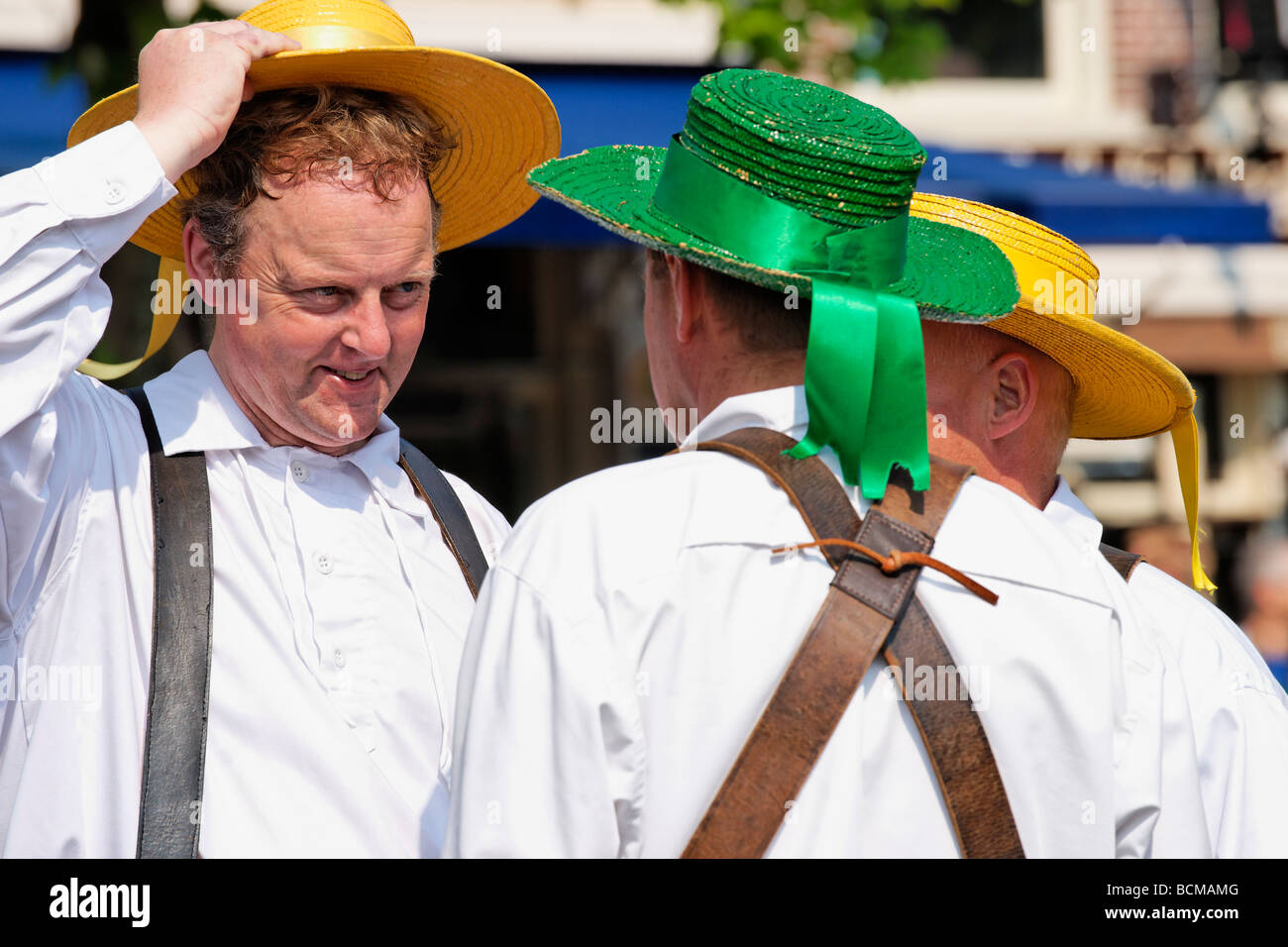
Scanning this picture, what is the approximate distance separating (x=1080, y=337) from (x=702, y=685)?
3.78 feet

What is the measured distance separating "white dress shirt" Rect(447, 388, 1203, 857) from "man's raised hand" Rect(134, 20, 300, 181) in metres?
0.74

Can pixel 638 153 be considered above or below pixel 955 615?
above

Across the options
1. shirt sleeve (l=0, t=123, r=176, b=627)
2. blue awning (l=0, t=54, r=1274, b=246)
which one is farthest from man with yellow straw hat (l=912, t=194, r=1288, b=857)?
blue awning (l=0, t=54, r=1274, b=246)

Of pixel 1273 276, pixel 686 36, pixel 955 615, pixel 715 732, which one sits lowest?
pixel 715 732

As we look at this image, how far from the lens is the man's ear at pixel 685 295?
5.50 ft

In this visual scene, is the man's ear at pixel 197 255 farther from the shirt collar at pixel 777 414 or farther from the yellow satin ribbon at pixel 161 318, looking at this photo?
the shirt collar at pixel 777 414

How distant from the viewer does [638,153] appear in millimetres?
2043

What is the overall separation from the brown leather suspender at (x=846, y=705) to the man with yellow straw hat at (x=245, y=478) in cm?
67

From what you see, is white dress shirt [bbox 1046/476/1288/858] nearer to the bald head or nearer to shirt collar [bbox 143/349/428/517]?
the bald head

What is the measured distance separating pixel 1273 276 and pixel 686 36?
3435 mm

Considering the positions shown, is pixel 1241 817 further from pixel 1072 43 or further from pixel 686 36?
pixel 1072 43

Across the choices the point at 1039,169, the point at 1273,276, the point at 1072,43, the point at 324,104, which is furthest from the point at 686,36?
the point at 324,104

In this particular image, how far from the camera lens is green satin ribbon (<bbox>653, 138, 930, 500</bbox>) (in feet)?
5.16
